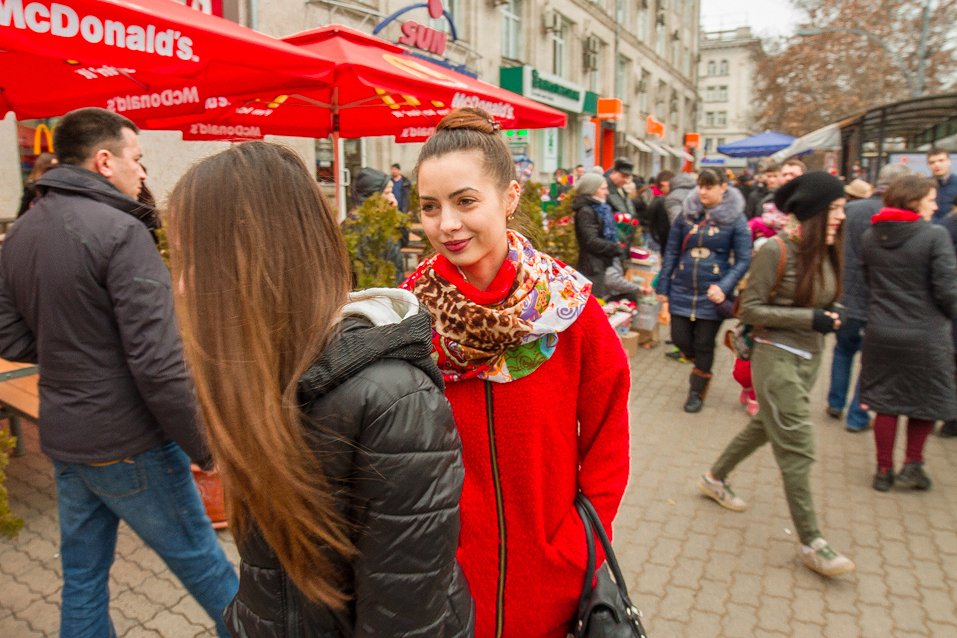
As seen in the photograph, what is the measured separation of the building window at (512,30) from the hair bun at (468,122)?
62.0ft

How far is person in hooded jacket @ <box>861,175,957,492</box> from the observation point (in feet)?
13.8

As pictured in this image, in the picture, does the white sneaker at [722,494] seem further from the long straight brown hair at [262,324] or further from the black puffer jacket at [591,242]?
the long straight brown hair at [262,324]

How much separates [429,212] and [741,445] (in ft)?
10.1

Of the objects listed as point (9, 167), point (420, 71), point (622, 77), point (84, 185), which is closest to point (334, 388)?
point (84, 185)

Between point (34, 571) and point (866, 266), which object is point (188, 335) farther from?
point (866, 266)

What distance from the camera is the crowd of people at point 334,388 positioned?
3.76 feet

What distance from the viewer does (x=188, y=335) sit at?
1193 mm

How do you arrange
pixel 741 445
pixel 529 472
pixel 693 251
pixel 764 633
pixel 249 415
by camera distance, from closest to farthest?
pixel 249 415 → pixel 529 472 → pixel 764 633 → pixel 741 445 → pixel 693 251

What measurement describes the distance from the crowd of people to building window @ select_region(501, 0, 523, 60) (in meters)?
17.8

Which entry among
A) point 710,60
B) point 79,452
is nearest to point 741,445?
point 79,452

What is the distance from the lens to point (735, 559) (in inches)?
148

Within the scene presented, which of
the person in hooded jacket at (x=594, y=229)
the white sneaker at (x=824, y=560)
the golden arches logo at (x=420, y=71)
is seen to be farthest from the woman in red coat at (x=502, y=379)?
the person in hooded jacket at (x=594, y=229)

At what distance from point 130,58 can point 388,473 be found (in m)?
2.39

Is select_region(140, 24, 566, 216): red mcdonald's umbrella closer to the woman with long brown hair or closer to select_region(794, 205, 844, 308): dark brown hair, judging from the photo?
select_region(794, 205, 844, 308): dark brown hair
